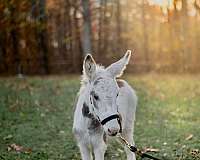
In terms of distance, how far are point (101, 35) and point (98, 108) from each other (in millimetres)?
19989

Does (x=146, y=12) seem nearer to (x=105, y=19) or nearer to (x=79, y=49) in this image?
(x=105, y=19)

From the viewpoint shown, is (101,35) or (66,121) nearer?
(66,121)

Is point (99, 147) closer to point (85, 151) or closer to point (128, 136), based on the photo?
point (85, 151)

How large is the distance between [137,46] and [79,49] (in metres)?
3.23

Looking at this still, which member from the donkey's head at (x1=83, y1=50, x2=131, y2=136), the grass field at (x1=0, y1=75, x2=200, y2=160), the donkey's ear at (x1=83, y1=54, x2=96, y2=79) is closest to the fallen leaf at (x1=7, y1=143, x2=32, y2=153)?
the grass field at (x1=0, y1=75, x2=200, y2=160)

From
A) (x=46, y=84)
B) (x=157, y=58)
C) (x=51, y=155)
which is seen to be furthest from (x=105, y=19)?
(x=51, y=155)

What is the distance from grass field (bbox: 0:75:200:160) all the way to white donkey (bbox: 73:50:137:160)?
1829mm

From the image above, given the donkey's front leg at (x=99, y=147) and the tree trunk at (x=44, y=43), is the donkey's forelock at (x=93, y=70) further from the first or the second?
the tree trunk at (x=44, y=43)

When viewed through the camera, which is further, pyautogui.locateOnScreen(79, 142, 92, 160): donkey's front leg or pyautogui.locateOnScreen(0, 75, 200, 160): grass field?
pyautogui.locateOnScreen(0, 75, 200, 160): grass field

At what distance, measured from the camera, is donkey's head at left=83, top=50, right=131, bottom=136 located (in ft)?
15.5

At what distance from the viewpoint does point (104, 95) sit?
4797mm

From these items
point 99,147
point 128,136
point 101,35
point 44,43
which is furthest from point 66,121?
point 101,35

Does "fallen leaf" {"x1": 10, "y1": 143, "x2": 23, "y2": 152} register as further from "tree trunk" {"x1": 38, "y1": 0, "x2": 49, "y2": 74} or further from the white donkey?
"tree trunk" {"x1": 38, "y1": 0, "x2": 49, "y2": 74}

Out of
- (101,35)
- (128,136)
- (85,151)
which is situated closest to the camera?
(85,151)
